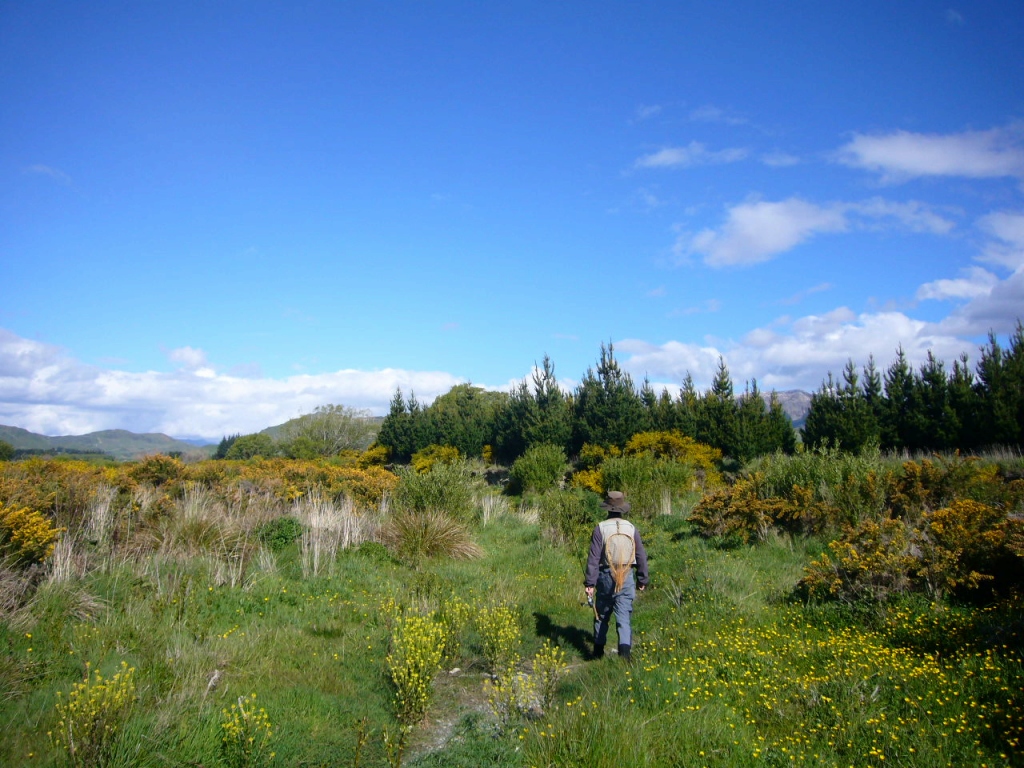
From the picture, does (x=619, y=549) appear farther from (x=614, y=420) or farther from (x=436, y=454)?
(x=436, y=454)

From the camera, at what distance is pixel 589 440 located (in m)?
31.5

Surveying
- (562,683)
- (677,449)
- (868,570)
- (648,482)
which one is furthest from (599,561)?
(677,449)

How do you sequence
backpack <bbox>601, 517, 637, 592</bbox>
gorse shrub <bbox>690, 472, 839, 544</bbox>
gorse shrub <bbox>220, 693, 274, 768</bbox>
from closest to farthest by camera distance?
gorse shrub <bbox>220, 693, 274, 768</bbox>, backpack <bbox>601, 517, 637, 592</bbox>, gorse shrub <bbox>690, 472, 839, 544</bbox>

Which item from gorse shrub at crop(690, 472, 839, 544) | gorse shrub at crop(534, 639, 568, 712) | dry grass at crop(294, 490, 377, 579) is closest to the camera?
gorse shrub at crop(534, 639, 568, 712)

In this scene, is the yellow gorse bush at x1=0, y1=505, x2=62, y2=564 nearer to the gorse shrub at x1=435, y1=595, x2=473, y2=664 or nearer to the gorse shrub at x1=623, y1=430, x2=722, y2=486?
the gorse shrub at x1=435, y1=595, x2=473, y2=664

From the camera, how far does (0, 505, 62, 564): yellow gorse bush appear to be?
597cm

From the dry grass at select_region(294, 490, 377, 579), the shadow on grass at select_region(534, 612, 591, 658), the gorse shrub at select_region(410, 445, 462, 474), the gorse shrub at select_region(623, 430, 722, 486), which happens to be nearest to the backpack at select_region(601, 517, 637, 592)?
the shadow on grass at select_region(534, 612, 591, 658)

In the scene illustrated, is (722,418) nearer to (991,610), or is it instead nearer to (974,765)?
(991,610)

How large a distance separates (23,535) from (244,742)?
13.5ft

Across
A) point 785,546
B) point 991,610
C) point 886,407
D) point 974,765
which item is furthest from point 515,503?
point 886,407

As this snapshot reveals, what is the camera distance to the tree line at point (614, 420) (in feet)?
94.9

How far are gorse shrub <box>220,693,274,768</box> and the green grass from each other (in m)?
0.10

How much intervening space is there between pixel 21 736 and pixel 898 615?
750cm

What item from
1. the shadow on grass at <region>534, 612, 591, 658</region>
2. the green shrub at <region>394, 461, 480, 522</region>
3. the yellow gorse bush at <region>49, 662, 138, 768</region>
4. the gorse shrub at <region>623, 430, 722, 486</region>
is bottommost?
the shadow on grass at <region>534, 612, 591, 658</region>
